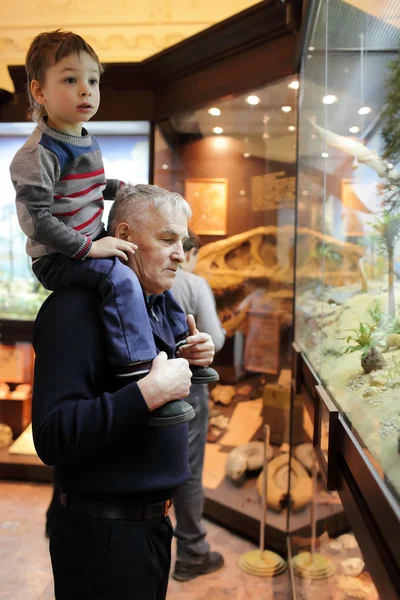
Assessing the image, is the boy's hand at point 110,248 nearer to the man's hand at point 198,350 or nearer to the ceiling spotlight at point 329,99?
the man's hand at point 198,350

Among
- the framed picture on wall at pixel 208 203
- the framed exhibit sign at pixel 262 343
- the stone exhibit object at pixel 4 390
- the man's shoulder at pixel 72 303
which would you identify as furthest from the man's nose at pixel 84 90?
the stone exhibit object at pixel 4 390

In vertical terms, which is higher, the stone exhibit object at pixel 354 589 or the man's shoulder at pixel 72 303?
the man's shoulder at pixel 72 303

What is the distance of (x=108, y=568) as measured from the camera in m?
1.21

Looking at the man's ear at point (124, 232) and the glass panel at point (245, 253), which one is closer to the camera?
the man's ear at point (124, 232)

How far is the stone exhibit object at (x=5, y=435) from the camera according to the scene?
174 inches

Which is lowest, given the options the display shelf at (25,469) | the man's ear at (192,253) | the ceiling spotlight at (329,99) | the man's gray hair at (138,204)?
the display shelf at (25,469)

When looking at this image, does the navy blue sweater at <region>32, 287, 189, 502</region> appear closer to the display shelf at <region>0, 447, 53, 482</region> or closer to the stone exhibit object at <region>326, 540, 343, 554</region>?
the stone exhibit object at <region>326, 540, 343, 554</region>

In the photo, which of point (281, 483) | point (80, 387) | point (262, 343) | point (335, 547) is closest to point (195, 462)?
point (281, 483)

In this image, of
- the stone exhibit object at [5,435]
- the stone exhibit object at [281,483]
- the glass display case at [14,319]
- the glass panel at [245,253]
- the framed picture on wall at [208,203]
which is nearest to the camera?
the stone exhibit object at [281,483]

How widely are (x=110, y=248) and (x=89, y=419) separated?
357 mm

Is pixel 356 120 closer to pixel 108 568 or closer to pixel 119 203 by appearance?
pixel 119 203

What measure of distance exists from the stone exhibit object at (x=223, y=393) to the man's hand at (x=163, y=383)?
8.61 ft

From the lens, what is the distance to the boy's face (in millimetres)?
1188

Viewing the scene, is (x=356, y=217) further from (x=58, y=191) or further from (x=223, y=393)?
(x=223, y=393)
